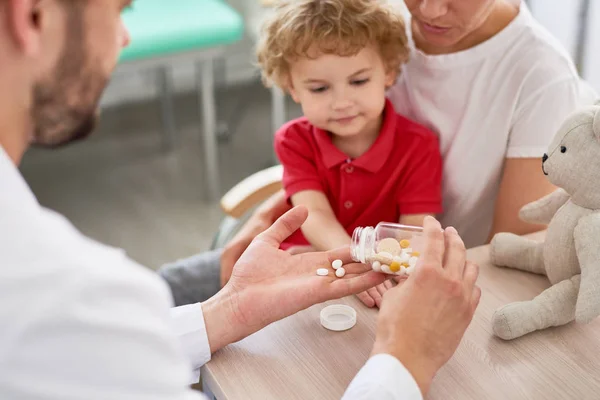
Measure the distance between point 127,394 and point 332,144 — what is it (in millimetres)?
867

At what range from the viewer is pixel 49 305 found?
73cm

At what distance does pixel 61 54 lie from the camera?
843 mm

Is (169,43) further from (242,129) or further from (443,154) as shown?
(443,154)

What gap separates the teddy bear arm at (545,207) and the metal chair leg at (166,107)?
7.73ft

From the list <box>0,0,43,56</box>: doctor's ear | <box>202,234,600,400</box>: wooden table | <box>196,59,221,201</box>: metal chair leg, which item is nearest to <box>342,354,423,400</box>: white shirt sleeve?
<box>202,234,600,400</box>: wooden table

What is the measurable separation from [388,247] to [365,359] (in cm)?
19

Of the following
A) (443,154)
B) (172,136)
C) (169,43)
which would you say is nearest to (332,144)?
(443,154)

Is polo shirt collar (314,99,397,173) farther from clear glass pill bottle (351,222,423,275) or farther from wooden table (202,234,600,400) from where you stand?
wooden table (202,234,600,400)

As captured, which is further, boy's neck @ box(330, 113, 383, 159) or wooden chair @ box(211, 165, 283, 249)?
wooden chair @ box(211, 165, 283, 249)

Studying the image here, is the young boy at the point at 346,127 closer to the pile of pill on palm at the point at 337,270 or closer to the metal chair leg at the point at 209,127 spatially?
the pile of pill on palm at the point at 337,270

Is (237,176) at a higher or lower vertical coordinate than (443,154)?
lower

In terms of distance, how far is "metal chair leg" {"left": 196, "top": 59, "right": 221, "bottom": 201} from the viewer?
2.90 meters

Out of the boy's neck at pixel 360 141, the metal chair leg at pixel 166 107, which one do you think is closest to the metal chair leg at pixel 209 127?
the metal chair leg at pixel 166 107

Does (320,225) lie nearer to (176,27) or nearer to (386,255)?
(386,255)
